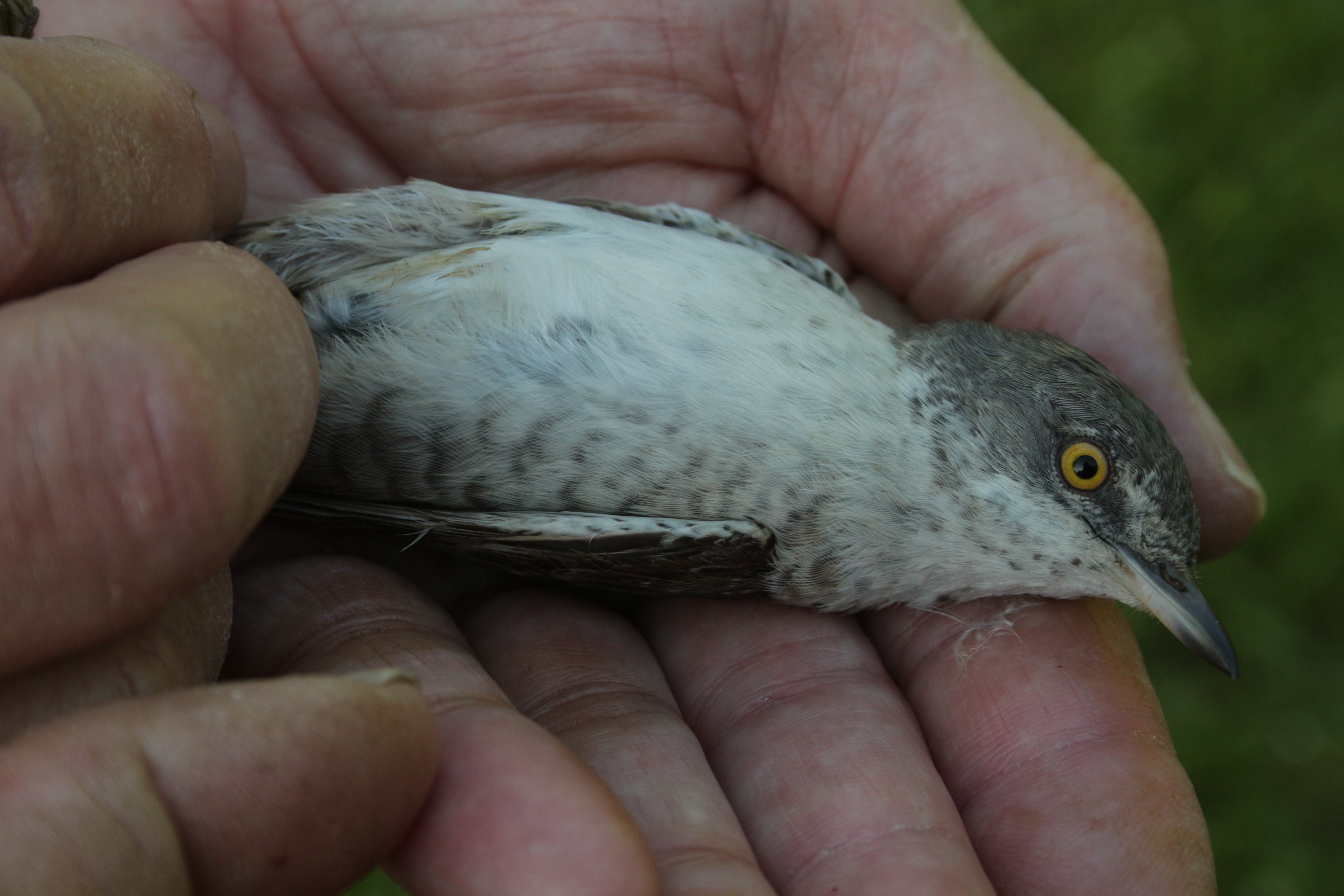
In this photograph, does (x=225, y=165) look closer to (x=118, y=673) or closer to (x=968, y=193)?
(x=118, y=673)

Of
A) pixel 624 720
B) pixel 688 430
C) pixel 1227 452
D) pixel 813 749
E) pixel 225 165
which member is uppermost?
pixel 1227 452

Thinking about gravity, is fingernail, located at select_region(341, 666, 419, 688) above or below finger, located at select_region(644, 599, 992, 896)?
above

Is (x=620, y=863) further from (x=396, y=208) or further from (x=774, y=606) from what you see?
(x=396, y=208)

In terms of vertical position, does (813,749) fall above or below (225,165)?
below

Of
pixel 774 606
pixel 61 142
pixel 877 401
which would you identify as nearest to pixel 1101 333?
pixel 877 401

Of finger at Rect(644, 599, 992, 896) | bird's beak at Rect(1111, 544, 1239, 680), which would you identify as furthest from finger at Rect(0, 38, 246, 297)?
bird's beak at Rect(1111, 544, 1239, 680)

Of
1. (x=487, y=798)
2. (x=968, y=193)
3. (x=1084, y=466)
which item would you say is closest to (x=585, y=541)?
(x=487, y=798)

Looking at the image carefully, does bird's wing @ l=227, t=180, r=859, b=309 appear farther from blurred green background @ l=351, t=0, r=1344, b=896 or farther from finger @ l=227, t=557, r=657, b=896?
blurred green background @ l=351, t=0, r=1344, b=896
